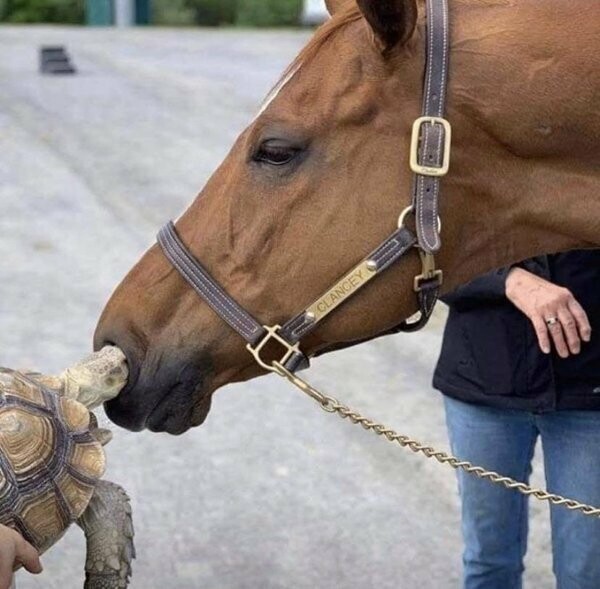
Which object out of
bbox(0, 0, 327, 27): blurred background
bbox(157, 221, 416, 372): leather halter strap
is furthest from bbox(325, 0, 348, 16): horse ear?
bbox(0, 0, 327, 27): blurred background

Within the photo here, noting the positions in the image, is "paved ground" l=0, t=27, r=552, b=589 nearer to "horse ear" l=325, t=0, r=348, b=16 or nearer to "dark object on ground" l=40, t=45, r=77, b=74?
"horse ear" l=325, t=0, r=348, b=16

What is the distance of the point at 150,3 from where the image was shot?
1083 inches

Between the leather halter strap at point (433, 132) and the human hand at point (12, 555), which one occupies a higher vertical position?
the leather halter strap at point (433, 132)

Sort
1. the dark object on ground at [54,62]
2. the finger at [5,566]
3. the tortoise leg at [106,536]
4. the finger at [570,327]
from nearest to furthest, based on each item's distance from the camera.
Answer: the finger at [5,566] < the tortoise leg at [106,536] < the finger at [570,327] < the dark object on ground at [54,62]

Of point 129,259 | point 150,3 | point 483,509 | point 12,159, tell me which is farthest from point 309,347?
point 150,3

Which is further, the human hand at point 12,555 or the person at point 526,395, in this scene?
the person at point 526,395

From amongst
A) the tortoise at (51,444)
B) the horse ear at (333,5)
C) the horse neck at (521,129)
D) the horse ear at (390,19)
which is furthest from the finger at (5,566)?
the horse ear at (333,5)

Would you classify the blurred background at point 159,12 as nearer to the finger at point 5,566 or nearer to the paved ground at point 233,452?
the paved ground at point 233,452

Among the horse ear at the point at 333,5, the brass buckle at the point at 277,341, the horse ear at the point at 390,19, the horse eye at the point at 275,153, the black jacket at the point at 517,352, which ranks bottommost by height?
the black jacket at the point at 517,352

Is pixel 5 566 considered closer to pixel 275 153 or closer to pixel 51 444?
pixel 51 444

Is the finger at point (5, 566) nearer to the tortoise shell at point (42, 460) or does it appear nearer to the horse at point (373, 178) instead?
the tortoise shell at point (42, 460)

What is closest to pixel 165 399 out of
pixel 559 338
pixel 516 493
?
pixel 559 338

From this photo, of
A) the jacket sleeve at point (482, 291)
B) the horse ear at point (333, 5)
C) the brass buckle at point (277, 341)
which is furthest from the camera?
the jacket sleeve at point (482, 291)

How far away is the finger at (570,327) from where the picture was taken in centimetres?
235
